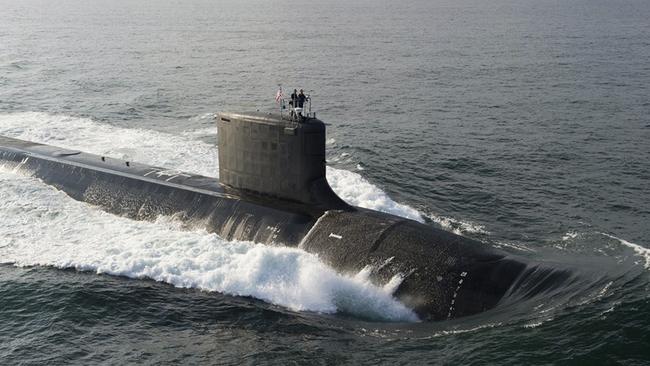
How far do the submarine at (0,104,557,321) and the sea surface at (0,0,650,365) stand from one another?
1.86 feet

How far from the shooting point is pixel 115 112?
41281mm

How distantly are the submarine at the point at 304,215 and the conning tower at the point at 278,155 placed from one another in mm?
31

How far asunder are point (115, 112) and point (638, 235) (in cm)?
3087

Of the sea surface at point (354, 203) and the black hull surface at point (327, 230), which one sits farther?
the black hull surface at point (327, 230)

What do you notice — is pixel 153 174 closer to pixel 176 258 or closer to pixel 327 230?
pixel 176 258

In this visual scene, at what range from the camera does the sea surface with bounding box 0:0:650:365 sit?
1450cm

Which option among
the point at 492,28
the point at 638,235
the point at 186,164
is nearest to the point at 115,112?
the point at 186,164

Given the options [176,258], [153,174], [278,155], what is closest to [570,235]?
[278,155]

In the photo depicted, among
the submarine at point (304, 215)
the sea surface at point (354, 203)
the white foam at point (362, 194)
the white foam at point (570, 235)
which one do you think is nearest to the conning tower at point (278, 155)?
the submarine at point (304, 215)

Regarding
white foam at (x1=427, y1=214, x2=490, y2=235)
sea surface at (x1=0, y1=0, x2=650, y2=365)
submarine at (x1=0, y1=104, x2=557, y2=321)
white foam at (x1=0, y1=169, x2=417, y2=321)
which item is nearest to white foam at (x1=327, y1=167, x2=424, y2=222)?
sea surface at (x1=0, y1=0, x2=650, y2=365)

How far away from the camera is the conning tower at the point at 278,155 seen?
62.0 ft

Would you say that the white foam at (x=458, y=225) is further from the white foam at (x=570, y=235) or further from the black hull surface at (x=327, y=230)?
the black hull surface at (x=327, y=230)

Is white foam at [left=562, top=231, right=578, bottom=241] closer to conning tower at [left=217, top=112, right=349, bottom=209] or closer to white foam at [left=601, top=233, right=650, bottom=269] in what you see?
white foam at [left=601, top=233, right=650, bottom=269]

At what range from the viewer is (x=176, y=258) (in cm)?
1930
